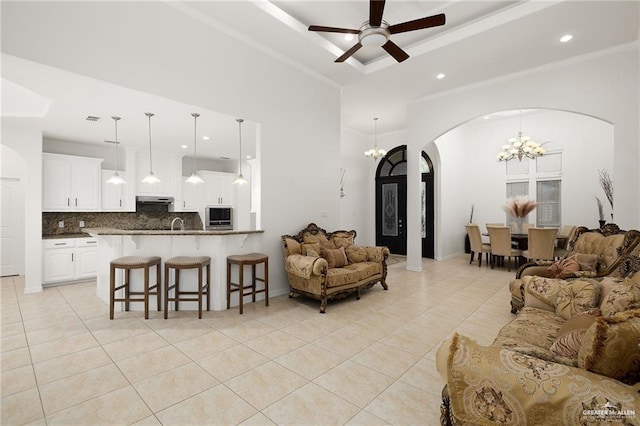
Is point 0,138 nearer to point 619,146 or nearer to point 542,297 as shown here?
point 542,297

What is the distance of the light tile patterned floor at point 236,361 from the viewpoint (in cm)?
192

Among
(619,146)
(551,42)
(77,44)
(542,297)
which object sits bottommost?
(542,297)

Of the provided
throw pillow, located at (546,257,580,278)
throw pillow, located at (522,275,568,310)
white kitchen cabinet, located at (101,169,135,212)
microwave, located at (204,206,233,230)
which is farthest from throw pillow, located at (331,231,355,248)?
white kitchen cabinet, located at (101,169,135,212)

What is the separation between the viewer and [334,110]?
18.0 feet

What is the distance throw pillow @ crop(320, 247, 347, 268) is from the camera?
434 cm

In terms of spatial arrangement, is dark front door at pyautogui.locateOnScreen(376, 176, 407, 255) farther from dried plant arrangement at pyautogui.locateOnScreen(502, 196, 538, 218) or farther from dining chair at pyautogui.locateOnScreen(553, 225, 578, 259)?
dining chair at pyautogui.locateOnScreen(553, 225, 578, 259)

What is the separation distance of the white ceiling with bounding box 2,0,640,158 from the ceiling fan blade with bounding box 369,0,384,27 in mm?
1016

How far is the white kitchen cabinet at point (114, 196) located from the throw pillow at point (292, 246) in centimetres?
408

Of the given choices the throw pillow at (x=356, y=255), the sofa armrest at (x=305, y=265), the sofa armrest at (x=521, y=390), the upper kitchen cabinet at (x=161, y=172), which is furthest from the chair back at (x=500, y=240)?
the upper kitchen cabinet at (x=161, y=172)

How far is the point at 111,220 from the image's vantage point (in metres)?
6.38

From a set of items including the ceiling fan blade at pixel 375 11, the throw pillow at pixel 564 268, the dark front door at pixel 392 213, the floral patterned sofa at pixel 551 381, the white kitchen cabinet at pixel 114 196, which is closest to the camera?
the floral patterned sofa at pixel 551 381

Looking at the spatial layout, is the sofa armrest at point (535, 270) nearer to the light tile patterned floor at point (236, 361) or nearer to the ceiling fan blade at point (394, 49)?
the light tile patterned floor at point (236, 361)

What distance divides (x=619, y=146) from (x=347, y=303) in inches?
181

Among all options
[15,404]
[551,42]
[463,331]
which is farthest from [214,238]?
[551,42]
